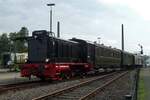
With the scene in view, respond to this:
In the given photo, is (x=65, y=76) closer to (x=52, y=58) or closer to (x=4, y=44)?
(x=52, y=58)

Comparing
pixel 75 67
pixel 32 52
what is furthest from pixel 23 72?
pixel 75 67

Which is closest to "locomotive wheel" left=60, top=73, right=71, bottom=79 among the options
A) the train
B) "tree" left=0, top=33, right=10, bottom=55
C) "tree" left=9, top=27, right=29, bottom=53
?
the train

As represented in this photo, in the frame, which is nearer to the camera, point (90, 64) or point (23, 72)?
point (23, 72)

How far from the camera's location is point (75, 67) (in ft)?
99.8

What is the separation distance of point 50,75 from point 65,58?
348cm

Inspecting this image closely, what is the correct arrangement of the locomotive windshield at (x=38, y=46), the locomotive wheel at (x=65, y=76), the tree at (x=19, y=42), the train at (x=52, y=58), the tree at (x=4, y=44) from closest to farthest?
the train at (x=52, y=58), the locomotive windshield at (x=38, y=46), the tree at (x=19, y=42), the locomotive wheel at (x=65, y=76), the tree at (x=4, y=44)

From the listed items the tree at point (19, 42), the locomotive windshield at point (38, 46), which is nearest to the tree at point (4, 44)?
the tree at point (19, 42)

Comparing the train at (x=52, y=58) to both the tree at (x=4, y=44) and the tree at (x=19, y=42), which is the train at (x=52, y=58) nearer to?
the tree at (x=19, y=42)

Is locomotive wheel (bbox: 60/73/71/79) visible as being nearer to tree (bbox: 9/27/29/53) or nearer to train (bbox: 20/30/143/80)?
train (bbox: 20/30/143/80)

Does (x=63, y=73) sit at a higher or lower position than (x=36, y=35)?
lower

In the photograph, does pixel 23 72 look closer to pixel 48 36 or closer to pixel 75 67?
pixel 48 36

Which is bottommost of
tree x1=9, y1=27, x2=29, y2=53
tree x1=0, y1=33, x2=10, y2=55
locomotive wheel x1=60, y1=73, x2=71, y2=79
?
locomotive wheel x1=60, y1=73, x2=71, y2=79

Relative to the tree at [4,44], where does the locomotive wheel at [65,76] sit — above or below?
below

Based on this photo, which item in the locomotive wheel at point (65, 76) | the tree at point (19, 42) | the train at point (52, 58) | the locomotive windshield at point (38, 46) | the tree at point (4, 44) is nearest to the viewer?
the train at point (52, 58)
